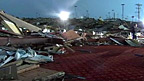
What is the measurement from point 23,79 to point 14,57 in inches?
102

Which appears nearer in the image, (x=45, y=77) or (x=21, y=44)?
(x=45, y=77)

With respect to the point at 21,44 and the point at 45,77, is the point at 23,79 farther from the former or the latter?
the point at 21,44

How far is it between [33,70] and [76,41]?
11664mm

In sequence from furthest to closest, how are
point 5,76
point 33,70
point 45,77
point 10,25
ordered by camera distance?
point 10,25 < point 33,70 < point 45,77 < point 5,76

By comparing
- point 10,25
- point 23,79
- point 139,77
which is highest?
point 10,25

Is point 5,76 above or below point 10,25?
below

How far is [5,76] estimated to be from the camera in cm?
393

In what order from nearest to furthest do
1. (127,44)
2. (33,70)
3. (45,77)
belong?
(45,77) → (33,70) → (127,44)

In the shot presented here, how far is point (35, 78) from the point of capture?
4.12 metres

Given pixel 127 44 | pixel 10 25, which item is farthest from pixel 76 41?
pixel 10 25

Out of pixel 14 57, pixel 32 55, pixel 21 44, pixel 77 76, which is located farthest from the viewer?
pixel 21 44

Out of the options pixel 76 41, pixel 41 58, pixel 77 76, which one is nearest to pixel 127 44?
pixel 76 41

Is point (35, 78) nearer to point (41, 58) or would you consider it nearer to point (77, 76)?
point (77, 76)

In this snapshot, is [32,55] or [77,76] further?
[32,55]
